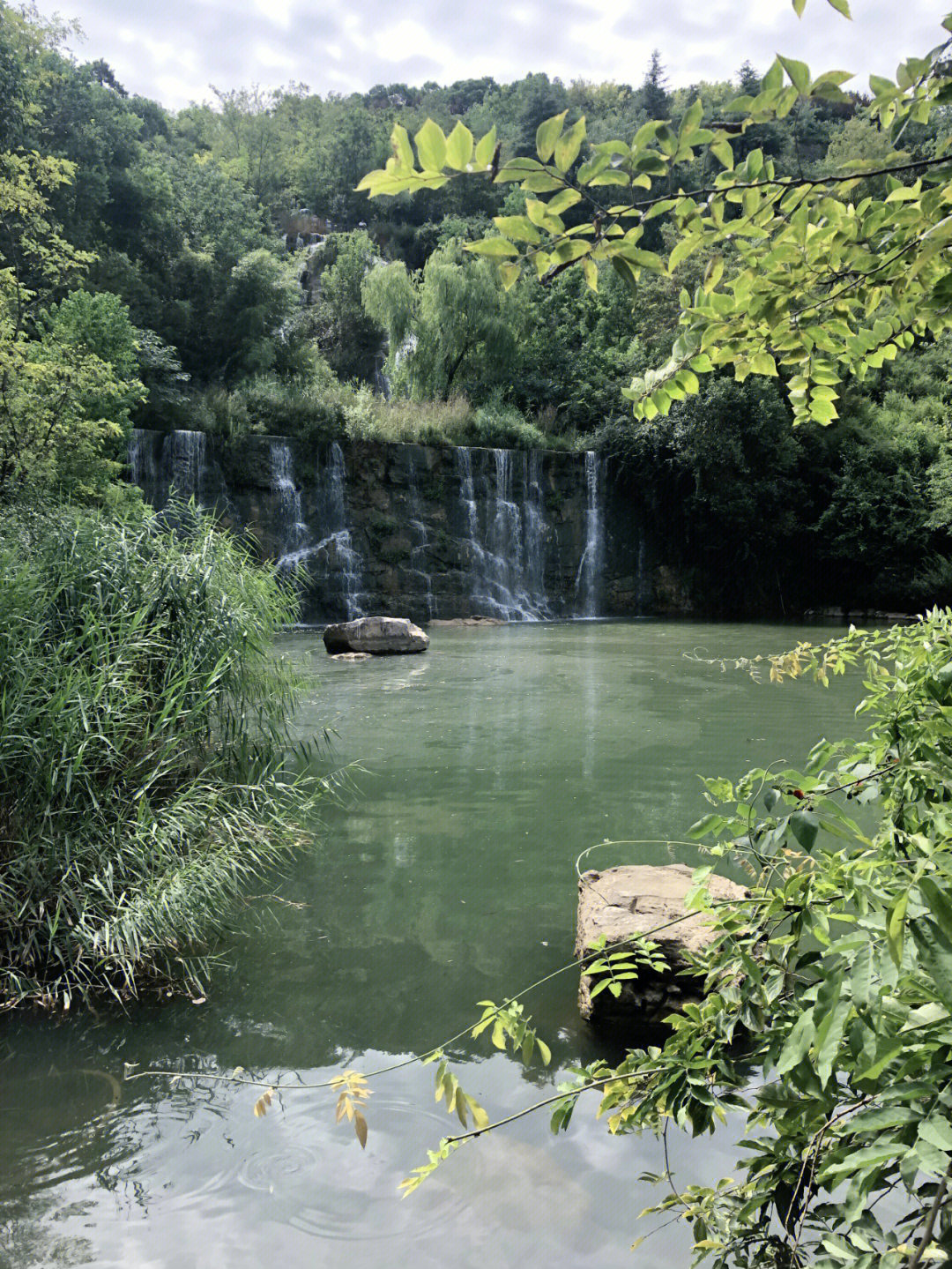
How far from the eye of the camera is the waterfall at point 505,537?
71.1ft

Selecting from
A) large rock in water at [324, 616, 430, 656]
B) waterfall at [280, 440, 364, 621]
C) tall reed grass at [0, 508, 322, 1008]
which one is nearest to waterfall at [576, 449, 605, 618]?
waterfall at [280, 440, 364, 621]

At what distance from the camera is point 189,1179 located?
2.42m

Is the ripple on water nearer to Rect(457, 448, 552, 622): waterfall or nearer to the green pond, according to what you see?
the green pond

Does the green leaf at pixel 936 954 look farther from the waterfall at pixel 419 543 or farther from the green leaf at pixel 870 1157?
the waterfall at pixel 419 543

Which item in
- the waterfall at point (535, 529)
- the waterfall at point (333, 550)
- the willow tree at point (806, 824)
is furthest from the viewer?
the waterfall at point (535, 529)

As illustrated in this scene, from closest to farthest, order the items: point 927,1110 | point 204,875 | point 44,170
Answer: point 927,1110, point 204,875, point 44,170

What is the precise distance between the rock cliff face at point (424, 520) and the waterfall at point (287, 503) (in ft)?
0.09

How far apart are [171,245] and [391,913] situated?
30.5 metres

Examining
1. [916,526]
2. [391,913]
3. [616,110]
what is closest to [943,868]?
[391,913]

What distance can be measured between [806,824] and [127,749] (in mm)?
3518

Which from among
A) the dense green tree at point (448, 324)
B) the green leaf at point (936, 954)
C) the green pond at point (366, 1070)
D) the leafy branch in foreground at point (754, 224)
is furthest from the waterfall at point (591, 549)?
the green leaf at point (936, 954)

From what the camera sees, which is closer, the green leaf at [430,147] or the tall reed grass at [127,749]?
the green leaf at [430,147]

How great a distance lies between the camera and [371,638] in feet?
44.1

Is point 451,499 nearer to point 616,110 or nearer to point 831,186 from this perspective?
point 831,186
